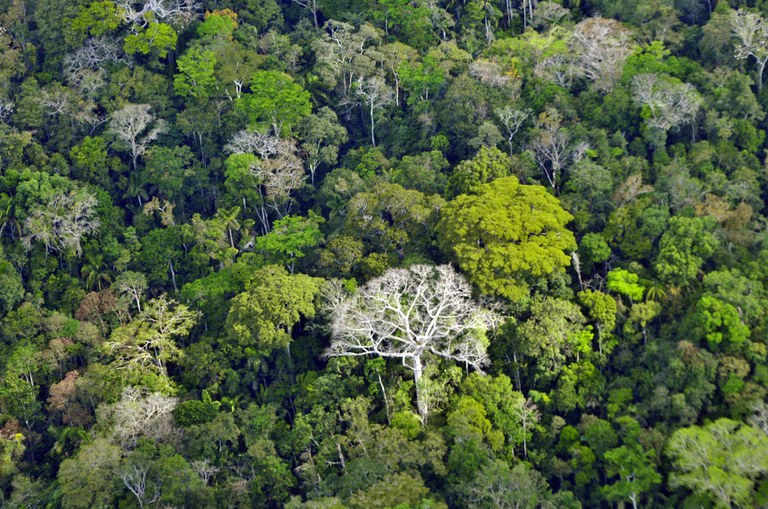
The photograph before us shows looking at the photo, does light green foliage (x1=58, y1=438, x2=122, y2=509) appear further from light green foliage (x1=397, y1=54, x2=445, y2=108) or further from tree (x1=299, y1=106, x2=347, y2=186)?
light green foliage (x1=397, y1=54, x2=445, y2=108)

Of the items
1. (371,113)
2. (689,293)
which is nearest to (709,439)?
(689,293)

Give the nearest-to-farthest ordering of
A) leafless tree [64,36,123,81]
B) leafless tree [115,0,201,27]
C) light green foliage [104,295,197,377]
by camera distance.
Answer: light green foliage [104,295,197,377] < leafless tree [64,36,123,81] < leafless tree [115,0,201,27]

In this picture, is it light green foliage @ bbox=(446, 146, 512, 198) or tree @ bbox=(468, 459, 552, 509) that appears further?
light green foliage @ bbox=(446, 146, 512, 198)

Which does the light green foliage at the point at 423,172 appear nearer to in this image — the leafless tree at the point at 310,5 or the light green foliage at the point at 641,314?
the light green foliage at the point at 641,314

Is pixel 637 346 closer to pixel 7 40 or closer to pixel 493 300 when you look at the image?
pixel 493 300

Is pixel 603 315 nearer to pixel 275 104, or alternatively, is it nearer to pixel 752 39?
pixel 752 39

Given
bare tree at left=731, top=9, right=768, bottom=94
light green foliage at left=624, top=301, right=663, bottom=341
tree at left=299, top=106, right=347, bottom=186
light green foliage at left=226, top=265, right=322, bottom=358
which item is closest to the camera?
light green foliage at left=624, top=301, right=663, bottom=341

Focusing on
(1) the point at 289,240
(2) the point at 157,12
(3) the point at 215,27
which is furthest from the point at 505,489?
(2) the point at 157,12

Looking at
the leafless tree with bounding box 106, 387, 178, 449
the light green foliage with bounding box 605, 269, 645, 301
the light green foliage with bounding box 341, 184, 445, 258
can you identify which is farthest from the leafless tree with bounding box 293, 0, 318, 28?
the leafless tree with bounding box 106, 387, 178, 449
